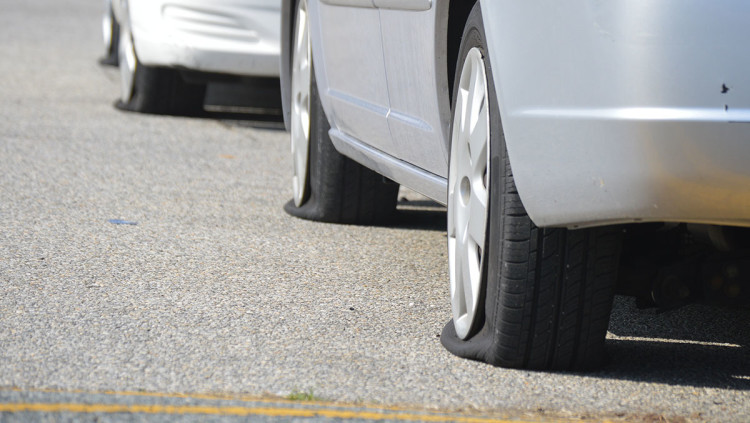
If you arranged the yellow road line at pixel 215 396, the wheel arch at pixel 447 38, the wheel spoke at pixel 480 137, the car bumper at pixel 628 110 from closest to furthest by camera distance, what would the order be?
the car bumper at pixel 628 110 → the yellow road line at pixel 215 396 → the wheel spoke at pixel 480 137 → the wheel arch at pixel 447 38

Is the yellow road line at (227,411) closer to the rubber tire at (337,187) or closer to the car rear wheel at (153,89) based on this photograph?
the rubber tire at (337,187)

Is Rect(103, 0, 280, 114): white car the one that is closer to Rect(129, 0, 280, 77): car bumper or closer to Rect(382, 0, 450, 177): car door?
Rect(129, 0, 280, 77): car bumper

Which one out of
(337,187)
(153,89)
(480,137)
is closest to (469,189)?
(480,137)

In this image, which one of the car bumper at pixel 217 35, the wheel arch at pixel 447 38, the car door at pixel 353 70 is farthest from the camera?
the car bumper at pixel 217 35

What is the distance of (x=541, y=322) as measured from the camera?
2900 mm

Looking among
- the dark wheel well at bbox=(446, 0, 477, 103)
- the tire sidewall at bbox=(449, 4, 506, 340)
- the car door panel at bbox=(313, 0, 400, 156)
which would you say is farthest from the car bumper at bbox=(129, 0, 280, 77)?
the tire sidewall at bbox=(449, 4, 506, 340)

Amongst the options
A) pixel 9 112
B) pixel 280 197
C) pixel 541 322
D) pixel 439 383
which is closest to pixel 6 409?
pixel 439 383

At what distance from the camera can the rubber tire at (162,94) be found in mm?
8648

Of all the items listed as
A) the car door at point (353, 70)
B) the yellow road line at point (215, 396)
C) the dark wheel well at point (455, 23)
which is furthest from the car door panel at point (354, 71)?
the yellow road line at point (215, 396)

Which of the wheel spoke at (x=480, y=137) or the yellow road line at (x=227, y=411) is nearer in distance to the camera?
the yellow road line at (x=227, y=411)

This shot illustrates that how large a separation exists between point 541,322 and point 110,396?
3.23 ft

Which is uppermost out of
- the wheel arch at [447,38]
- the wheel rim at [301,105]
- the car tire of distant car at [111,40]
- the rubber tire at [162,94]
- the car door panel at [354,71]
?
the wheel arch at [447,38]

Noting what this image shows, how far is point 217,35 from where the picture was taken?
26.1ft

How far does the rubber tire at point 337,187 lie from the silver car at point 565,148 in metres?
1.19
